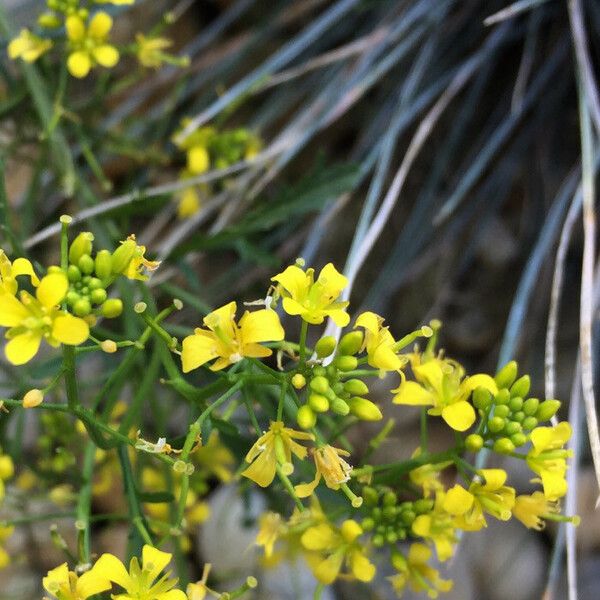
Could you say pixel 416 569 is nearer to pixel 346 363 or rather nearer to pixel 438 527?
pixel 438 527

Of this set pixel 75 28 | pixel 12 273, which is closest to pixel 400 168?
pixel 75 28

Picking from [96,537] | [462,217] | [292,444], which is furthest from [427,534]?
[96,537]

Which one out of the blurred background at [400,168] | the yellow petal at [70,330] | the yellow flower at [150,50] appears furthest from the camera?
the blurred background at [400,168]

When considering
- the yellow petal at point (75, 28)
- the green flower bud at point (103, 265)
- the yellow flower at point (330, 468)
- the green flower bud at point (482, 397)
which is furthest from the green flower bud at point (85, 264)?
the yellow petal at point (75, 28)

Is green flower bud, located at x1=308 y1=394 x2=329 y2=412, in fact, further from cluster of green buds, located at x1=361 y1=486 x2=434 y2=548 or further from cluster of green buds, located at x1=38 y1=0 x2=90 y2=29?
cluster of green buds, located at x1=38 y1=0 x2=90 y2=29

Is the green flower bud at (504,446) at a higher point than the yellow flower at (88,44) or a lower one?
lower

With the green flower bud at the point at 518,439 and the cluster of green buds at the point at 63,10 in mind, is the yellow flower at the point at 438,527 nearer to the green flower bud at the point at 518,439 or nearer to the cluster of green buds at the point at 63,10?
the green flower bud at the point at 518,439
